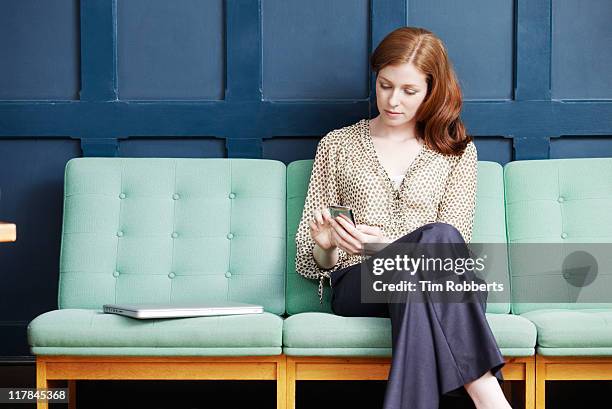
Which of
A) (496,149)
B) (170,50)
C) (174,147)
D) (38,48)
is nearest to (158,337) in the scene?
(174,147)

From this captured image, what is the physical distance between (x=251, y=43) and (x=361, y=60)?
0.42 m

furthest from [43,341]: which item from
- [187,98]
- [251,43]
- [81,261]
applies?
[251,43]

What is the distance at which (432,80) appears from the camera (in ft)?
8.68

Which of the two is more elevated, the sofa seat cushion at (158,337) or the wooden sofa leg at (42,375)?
the sofa seat cushion at (158,337)

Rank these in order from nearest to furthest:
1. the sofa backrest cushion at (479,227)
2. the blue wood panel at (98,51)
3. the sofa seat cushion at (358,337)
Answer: the sofa seat cushion at (358,337)
the sofa backrest cushion at (479,227)
the blue wood panel at (98,51)

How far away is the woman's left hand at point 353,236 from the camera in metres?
2.29

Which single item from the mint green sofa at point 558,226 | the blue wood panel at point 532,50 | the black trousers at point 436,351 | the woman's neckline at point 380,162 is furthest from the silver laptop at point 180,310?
the blue wood panel at point 532,50

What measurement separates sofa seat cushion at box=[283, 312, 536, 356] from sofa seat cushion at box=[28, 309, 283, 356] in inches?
2.4

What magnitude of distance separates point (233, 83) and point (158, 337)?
3.81 ft

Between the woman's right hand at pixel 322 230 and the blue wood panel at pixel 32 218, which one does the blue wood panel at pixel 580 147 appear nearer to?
the woman's right hand at pixel 322 230

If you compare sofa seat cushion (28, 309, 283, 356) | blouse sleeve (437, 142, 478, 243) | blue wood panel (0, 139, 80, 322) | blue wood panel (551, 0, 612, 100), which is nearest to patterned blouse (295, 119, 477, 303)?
blouse sleeve (437, 142, 478, 243)

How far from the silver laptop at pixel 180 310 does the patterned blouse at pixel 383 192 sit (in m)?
0.32

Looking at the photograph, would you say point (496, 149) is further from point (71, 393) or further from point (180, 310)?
point (71, 393)

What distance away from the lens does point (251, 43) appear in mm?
3084
